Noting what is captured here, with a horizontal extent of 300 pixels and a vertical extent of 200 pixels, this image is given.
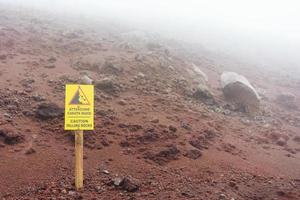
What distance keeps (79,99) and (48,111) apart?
289 cm

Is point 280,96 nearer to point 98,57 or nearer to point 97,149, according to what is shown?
point 98,57

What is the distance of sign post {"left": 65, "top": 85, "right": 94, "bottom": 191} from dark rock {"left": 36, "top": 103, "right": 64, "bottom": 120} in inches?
106

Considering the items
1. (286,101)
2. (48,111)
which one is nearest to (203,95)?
(286,101)

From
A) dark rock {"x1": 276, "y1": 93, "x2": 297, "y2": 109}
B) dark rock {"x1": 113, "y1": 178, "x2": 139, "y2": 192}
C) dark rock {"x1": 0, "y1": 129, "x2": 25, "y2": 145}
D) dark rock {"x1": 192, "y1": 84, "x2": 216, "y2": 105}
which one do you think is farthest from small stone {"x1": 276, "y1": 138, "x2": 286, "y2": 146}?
dark rock {"x1": 0, "y1": 129, "x2": 25, "y2": 145}

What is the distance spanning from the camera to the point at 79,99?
6.47m

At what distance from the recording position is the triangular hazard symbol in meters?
6.45

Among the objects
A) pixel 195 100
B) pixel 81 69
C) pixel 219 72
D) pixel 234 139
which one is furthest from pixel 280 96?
pixel 81 69

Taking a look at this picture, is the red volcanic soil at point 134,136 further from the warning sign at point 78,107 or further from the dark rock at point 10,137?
the warning sign at point 78,107

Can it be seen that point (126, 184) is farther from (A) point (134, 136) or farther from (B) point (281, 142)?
(B) point (281, 142)

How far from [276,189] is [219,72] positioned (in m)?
11.1

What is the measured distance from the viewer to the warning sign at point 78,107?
6406mm

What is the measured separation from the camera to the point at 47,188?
21.6ft

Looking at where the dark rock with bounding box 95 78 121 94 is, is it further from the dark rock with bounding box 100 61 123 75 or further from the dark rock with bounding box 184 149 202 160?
the dark rock with bounding box 184 149 202 160

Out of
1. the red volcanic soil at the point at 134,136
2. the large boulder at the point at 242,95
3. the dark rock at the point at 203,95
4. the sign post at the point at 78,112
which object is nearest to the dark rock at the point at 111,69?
the red volcanic soil at the point at 134,136
